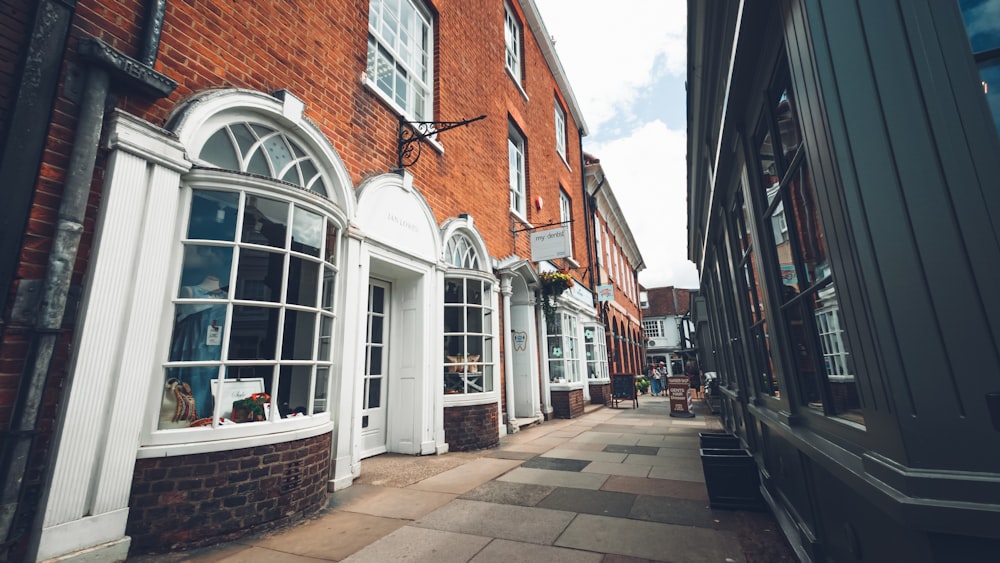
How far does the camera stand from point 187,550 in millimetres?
2904

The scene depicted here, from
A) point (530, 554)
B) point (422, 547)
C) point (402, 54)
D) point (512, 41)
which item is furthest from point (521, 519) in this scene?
point (512, 41)

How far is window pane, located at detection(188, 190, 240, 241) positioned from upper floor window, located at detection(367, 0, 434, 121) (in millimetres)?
2758

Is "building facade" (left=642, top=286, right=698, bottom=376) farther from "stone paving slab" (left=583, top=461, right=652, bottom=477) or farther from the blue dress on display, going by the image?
the blue dress on display

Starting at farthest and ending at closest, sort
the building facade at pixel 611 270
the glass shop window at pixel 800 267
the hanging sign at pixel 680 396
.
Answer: the building facade at pixel 611 270 → the hanging sign at pixel 680 396 → the glass shop window at pixel 800 267

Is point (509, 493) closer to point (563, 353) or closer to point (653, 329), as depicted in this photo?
point (563, 353)

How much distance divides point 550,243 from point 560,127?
669 centimetres

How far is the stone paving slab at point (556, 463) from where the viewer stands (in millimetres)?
5413

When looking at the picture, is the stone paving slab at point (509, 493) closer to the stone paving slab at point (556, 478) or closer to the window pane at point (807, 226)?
the stone paving slab at point (556, 478)

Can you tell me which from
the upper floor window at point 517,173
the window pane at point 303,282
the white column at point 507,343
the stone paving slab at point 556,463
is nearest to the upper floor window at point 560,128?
the upper floor window at point 517,173

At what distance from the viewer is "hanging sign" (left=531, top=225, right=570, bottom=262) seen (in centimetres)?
948

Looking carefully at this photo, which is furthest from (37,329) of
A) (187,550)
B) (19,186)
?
(187,550)

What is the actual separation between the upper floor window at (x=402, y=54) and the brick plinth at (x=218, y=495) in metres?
4.41

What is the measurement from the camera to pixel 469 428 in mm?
6523

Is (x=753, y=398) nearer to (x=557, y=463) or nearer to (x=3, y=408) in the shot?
(x=557, y=463)
